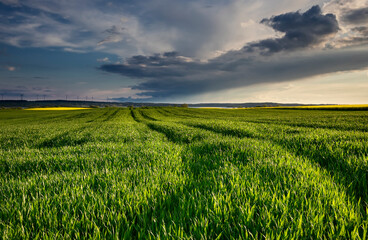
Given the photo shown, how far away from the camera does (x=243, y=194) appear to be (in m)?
2.74

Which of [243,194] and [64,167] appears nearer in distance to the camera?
[243,194]

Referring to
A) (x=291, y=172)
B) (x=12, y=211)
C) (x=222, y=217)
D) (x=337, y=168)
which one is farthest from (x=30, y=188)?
(x=337, y=168)

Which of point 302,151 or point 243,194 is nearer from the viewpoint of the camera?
point 243,194

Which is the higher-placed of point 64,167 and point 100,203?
point 100,203

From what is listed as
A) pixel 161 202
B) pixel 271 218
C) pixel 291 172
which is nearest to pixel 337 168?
pixel 291 172

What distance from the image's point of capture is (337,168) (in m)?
4.39

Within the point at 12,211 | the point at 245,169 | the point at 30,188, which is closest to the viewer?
the point at 12,211

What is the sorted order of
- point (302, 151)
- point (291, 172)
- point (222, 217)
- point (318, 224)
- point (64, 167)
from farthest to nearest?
1. point (302, 151)
2. point (64, 167)
3. point (291, 172)
4. point (222, 217)
5. point (318, 224)

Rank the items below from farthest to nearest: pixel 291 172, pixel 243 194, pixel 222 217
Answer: pixel 291 172, pixel 243 194, pixel 222 217

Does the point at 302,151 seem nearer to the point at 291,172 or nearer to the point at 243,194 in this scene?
the point at 291,172

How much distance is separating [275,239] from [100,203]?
2316 mm

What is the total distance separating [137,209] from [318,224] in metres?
2.33

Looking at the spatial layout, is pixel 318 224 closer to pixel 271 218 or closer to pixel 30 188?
pixel 271 218

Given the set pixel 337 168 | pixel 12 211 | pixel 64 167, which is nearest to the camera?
pixel 12 211
